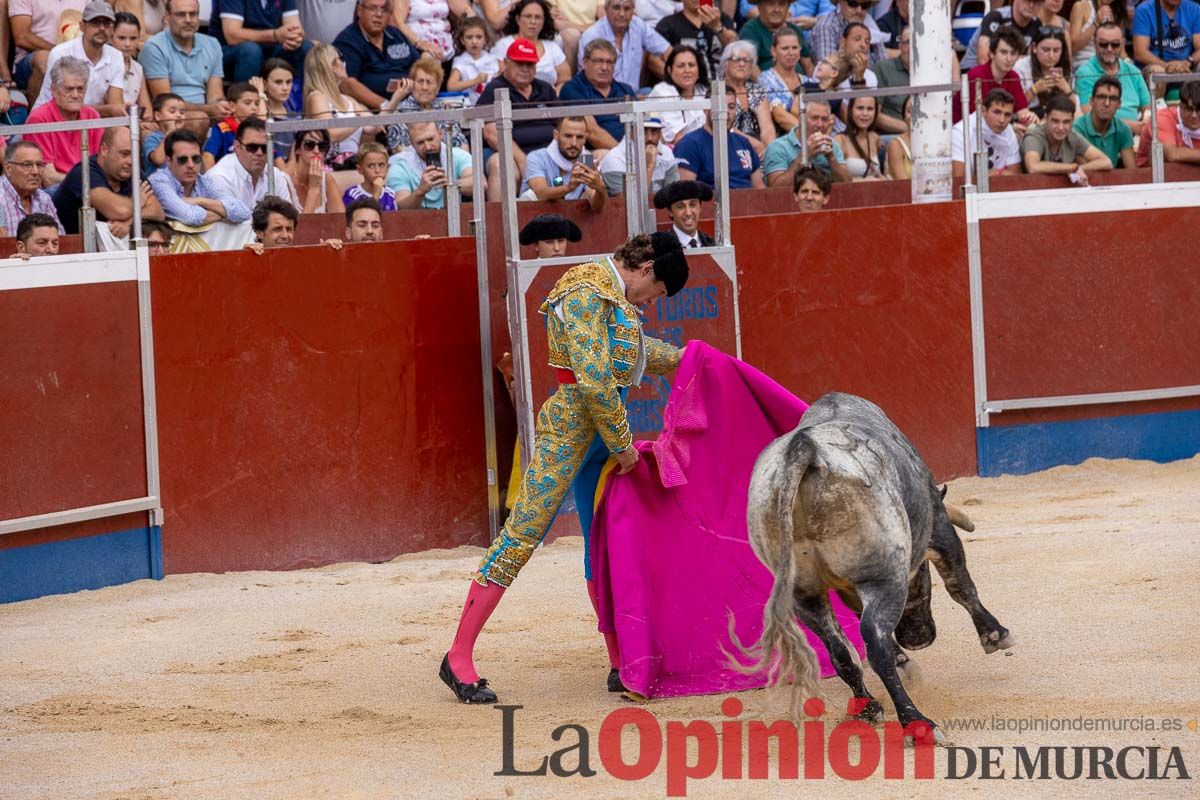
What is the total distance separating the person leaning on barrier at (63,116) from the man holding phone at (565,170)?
82.7 inches

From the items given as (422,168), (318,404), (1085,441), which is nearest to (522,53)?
(422,168)

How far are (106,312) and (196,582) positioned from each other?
1164mm

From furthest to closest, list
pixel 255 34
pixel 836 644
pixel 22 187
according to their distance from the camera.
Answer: pixel 255 34 < pixel 22 187 < pixel 836 644

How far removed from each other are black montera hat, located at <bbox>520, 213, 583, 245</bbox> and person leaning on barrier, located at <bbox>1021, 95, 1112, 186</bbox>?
351 centimetres

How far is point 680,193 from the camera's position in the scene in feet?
24.8

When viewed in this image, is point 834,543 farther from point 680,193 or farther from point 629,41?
Result: point 629,41

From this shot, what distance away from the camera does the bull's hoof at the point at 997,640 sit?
4930 mm

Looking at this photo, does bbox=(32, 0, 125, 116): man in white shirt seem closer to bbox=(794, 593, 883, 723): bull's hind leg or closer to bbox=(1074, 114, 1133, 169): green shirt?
bbox=(794, 593, 883, 723): bull's hind leg

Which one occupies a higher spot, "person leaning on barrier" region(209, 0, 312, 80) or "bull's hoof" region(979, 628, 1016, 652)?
"person leaning on barrier" region(209, 0, 312, 80)

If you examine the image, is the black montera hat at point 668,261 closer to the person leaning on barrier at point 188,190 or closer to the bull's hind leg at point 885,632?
the bull's hind leg at point 885,632

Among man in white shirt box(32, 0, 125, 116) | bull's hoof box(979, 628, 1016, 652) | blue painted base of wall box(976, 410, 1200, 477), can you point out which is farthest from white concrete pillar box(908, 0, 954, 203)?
bull's hoof box(979, 628, 1016, 652)

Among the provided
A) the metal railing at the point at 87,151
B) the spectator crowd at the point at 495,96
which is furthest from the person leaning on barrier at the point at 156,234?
the metal railing at the point at 87,151

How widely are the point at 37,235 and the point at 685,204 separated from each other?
110 inches

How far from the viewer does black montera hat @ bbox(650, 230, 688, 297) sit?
16.2 feet
